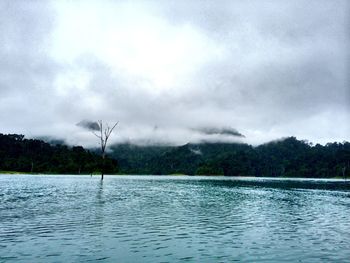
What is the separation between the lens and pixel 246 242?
29.1 metres

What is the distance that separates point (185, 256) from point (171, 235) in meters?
7.15

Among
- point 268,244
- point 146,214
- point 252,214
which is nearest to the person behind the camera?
point 268,244

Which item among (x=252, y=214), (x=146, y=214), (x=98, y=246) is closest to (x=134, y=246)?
(x=98, y=246)

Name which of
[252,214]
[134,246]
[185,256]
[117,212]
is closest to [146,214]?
[117,212]

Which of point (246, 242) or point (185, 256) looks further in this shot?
point (246, 242)

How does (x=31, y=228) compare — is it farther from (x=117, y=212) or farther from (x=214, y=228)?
(x=214, y=228)

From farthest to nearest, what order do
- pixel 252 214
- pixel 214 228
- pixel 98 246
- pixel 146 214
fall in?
pixel 252 214, pixel 146 214, pixel 214 228, pixel 98 246

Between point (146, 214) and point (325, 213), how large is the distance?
26572 mm

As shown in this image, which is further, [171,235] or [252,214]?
[252,214]

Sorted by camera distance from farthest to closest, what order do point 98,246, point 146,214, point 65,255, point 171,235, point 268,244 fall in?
point 146,214 → point 171,235 → point 268,244 → point 98,246 → point 65,255

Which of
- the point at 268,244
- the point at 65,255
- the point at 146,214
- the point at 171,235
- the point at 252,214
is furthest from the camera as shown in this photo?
the point at 252,214

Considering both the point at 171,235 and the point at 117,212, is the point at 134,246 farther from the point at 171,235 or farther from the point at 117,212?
the point at 117,212

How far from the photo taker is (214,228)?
35.4 m

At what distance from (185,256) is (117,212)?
2301cm
